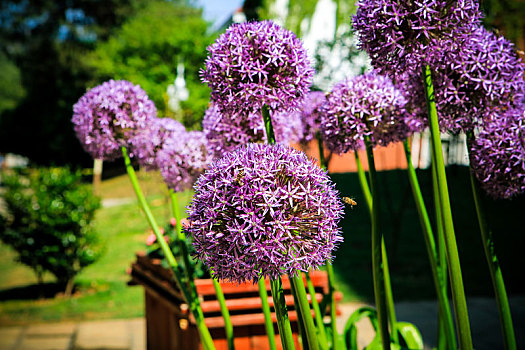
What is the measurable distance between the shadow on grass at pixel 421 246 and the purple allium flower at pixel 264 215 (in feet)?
12.0

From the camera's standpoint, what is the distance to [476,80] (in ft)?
5.24

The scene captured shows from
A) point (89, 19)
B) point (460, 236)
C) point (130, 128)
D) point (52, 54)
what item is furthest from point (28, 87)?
point (130, 128)

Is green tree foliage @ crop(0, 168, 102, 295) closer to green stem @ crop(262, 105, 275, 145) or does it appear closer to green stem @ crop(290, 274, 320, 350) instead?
green stem @ crop(262, 105, 275, 145)

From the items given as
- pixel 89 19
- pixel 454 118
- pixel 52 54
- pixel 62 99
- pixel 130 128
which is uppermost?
pixel 89 19

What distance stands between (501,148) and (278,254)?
1034mm

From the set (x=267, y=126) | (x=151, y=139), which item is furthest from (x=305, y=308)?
(x=151, y=139)

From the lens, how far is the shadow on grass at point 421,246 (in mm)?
6590

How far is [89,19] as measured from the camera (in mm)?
28500

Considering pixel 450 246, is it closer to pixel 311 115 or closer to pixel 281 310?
pixel 281 310

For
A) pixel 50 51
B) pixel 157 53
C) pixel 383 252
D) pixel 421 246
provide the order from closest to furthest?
pixel 383 252, pixel 421 246, pixel 157 53, pixel 50 51

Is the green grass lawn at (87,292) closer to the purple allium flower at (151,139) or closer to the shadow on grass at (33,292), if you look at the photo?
the shadow on grass at (33,292)

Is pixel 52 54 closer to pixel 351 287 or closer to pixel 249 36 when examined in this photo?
pixel 351 287

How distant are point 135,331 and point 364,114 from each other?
4463mm

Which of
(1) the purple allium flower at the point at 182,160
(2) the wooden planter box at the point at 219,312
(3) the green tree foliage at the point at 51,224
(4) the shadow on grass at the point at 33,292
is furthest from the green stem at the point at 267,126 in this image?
(4) the shadow on grass at the point at 33,292
